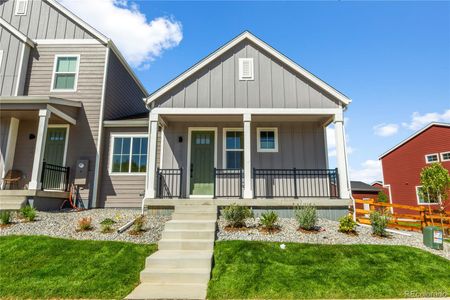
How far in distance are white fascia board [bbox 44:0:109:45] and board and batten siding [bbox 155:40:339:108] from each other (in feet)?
15.0

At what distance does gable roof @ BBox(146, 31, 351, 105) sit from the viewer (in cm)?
922

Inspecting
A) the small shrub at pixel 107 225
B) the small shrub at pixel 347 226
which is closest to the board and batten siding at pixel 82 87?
the small shrub at pixel 107 225

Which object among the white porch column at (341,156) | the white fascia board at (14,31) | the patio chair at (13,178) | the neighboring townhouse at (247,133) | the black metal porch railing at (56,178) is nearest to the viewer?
the white porch column at (341,156)

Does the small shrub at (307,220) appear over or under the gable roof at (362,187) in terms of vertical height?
under

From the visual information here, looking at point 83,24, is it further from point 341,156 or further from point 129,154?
point 341,156

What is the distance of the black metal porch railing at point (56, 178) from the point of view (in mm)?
9766

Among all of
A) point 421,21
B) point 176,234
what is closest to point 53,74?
point 176,234

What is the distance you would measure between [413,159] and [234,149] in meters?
20.3

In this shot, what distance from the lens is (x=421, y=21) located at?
31.0 feet

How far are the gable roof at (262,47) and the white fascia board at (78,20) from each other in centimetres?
422

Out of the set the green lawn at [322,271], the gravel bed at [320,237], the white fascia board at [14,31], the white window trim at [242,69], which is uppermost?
the white fascia board at [14,31]

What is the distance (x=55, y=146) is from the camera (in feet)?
34.7

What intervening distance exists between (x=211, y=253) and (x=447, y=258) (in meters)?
5.35

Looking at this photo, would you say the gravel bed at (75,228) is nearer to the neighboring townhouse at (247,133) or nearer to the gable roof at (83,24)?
the neighboring townhouse at (247,133)
